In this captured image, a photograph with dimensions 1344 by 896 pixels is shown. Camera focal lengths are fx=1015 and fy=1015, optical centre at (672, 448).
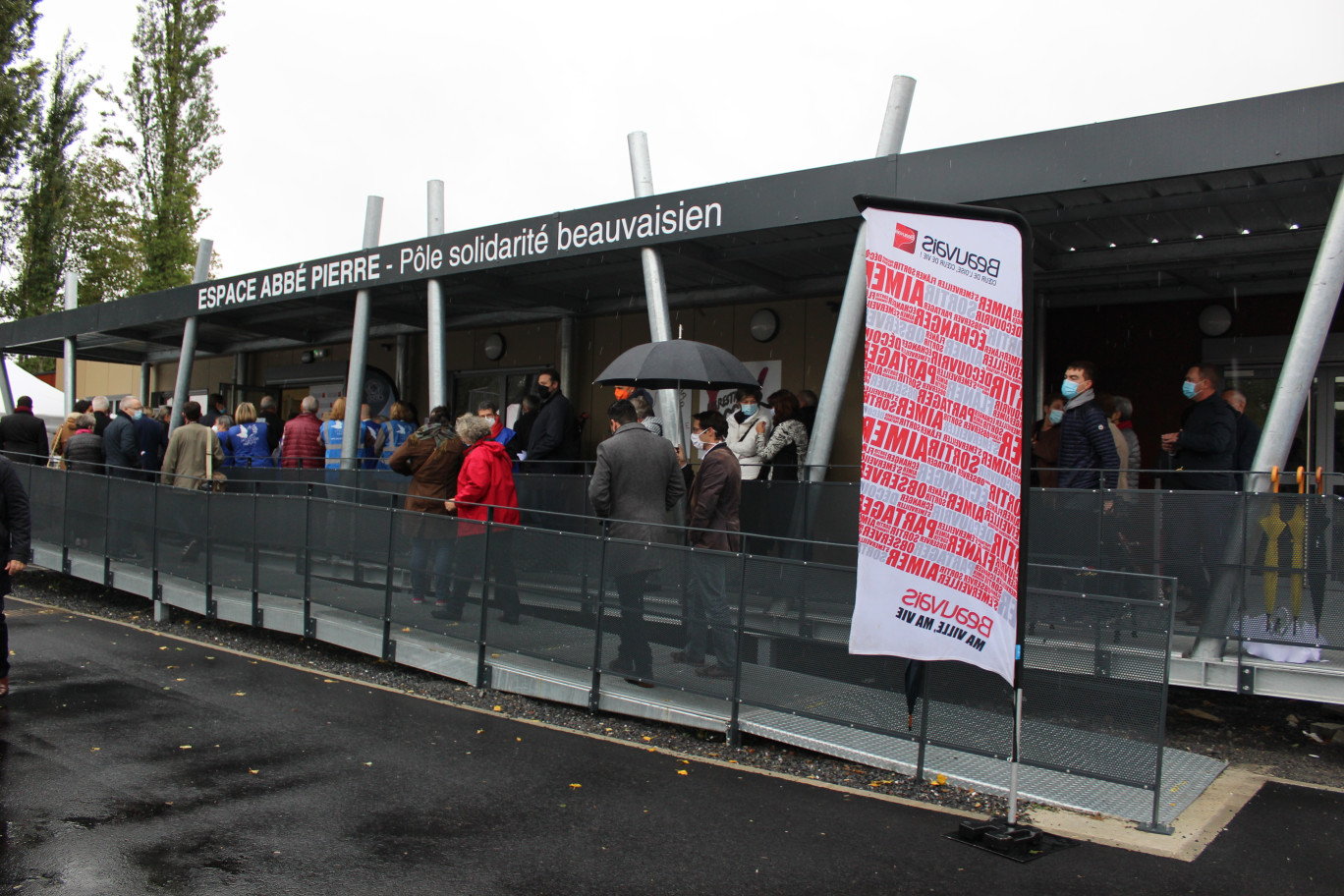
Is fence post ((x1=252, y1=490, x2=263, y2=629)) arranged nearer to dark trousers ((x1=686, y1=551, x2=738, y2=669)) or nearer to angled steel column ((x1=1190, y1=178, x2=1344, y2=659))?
dark trousers ((x1=686, y1=551, x2=738, y2=669))

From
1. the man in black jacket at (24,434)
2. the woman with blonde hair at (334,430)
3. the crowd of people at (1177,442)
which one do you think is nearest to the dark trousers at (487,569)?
the crowd of people at (1177,442)

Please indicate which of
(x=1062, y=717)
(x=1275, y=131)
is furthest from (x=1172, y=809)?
(x=1275, y=131)

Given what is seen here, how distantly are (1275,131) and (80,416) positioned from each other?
1305cm

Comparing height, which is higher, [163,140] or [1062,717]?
[163,140]

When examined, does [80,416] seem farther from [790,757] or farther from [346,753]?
[790,757]

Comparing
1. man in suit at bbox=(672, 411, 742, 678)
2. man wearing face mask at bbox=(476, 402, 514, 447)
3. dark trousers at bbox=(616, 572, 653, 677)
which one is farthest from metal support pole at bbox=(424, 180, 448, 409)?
dark trousers at bbox=(616, 572, 653, 677)

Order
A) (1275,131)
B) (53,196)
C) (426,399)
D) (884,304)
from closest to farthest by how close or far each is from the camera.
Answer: (884,304), (1275,131), (426,399), (53,196)

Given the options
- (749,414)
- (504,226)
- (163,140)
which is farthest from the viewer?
(163,140)

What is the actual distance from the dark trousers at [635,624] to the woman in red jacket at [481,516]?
0.95m

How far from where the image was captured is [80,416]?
12812 mm

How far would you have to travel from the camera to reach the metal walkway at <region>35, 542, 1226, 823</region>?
498 centimetres

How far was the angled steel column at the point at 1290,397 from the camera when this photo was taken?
583 cm

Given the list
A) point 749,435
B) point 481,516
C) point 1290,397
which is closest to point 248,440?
point 481,516

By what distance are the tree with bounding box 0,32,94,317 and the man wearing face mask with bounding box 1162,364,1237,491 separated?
34.3 m
